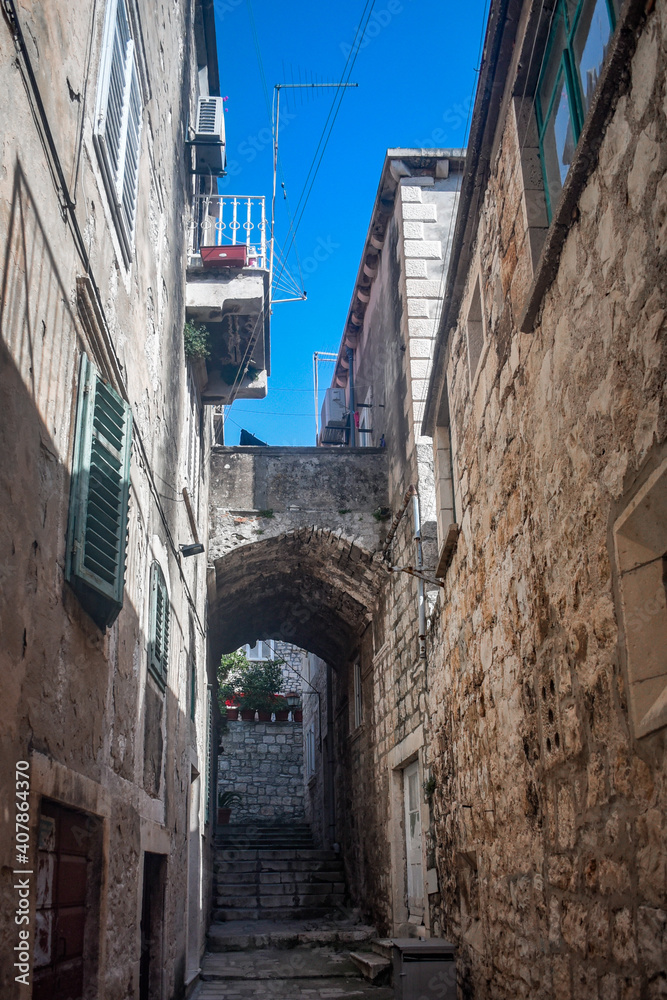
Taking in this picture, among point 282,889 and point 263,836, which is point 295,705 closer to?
point 263,836

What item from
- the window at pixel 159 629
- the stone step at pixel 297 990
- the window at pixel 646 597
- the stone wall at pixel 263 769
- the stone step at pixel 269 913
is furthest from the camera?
the stone wall at pixel 263 769

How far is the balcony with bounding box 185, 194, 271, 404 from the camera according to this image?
8680mm

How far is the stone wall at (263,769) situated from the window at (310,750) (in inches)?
58.4

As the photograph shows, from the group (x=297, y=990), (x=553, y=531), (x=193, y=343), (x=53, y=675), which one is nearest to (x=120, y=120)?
(x=53, y=675)

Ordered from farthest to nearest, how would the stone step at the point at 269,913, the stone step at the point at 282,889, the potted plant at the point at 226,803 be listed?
the potted plant at the point at 226,803 < the stone step at the point at 282,889 < the stone step at the point at 269,913

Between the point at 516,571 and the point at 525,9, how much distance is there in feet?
8.93

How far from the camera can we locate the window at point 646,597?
7.93ft

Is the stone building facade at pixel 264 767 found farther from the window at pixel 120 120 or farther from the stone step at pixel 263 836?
the window at pixel 120 120

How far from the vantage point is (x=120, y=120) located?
15.1ft

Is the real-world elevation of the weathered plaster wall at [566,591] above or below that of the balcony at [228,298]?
below

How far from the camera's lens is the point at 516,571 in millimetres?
4059

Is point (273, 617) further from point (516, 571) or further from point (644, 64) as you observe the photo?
point (644, 64)

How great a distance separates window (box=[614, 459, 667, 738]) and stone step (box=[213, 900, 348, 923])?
32.4 feet

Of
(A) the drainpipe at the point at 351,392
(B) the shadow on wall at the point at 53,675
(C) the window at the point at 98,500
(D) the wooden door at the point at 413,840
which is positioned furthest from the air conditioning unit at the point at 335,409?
(C) the window at the point at 98,500
